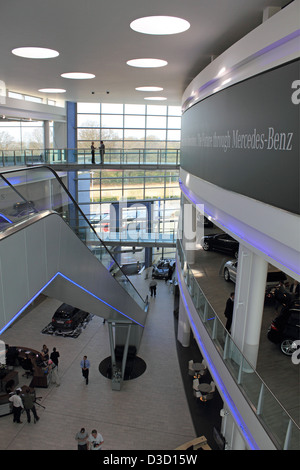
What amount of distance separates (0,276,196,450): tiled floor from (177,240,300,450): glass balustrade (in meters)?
4.60

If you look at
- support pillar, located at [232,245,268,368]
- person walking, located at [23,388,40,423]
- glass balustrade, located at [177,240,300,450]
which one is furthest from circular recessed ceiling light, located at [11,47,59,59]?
person walking, located at [23,388,40,423]

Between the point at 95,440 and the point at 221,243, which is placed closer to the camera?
the point at 95,440

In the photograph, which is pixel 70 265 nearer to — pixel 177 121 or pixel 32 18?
pixel 32 18

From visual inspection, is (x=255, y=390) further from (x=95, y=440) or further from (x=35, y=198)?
(x=95, y=440)

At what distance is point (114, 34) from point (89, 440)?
33.7 feet

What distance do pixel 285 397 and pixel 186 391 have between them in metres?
7.46

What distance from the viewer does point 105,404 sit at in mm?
13047

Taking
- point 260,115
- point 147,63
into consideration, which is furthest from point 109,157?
point 260,115

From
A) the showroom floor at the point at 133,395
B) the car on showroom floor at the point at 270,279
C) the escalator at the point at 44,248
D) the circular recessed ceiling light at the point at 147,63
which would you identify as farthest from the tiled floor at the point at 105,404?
the circular recessed ceiling light at the point at 147,63

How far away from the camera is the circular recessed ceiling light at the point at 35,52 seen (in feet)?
29.2

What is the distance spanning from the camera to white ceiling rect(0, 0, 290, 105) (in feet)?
19.0

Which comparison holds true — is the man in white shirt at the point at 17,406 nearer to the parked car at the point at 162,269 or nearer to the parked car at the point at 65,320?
the parked car at the point at 65,320

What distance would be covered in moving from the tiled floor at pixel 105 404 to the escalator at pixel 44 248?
4.31 metres

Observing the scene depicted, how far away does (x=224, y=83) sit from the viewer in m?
7.15
